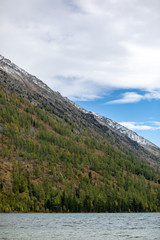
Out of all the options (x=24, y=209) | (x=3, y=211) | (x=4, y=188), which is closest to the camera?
(x=3, y=211)

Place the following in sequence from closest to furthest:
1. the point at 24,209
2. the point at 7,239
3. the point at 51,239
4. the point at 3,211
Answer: the point at 7,239
the point at 51,239
the point at 3,211
the point at 24,209

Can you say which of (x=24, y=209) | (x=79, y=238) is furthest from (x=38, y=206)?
(x=79, y=238)

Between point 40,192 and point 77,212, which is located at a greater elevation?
point 40,192

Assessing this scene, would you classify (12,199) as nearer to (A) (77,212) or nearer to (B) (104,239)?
(A) (77,212)

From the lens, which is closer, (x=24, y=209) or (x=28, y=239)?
(x=28, y=239)

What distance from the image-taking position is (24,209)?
178 meters

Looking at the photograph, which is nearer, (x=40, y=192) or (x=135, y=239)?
(x=135, y=239)

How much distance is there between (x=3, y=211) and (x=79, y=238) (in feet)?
381

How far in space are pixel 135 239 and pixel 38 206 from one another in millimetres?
132414

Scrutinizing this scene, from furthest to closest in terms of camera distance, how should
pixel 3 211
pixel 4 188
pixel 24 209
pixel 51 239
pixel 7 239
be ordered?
pixel 4 188
pixel 24 209
pixel 3 211
pixel 51 239
pixel 7 239

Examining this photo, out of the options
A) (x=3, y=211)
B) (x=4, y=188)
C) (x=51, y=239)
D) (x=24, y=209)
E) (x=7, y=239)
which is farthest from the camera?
(x=4, y=188)

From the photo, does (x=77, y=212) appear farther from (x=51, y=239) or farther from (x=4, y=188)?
(x=51, y=239)

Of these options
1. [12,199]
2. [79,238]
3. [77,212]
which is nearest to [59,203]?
[77,212]

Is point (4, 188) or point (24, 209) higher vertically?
point (4, 188)
